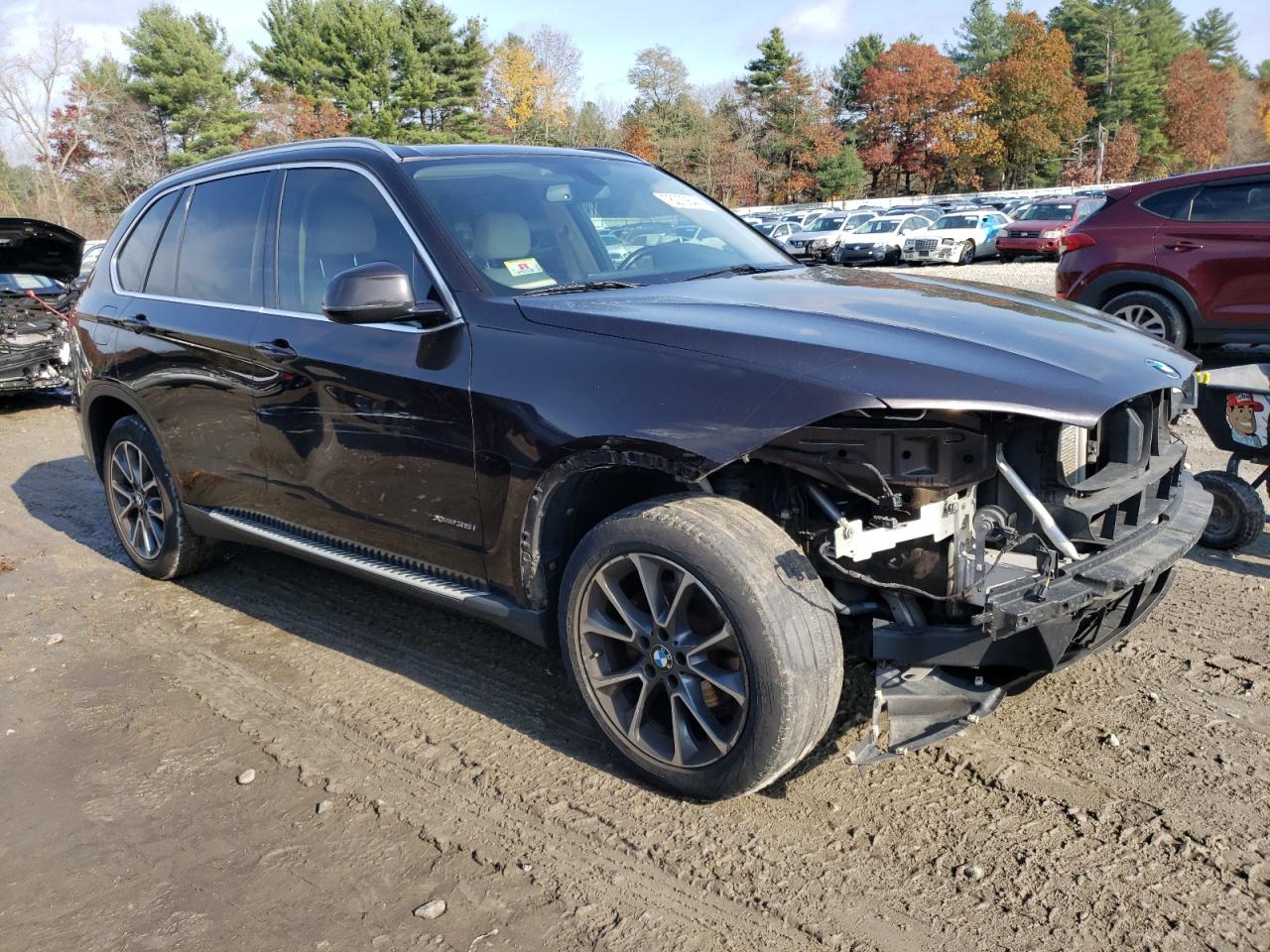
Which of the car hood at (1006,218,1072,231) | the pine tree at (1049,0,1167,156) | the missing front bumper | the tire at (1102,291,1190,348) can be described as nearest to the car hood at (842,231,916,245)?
the car hood at (1006,218,1072,231)

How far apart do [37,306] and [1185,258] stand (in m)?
11.7

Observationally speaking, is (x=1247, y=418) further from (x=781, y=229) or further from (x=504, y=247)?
(x=781, y=229)

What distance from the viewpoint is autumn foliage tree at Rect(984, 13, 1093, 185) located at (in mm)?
63219

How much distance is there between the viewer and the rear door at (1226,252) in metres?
8.20

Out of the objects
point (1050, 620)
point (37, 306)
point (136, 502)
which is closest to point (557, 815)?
point (1050, 620)

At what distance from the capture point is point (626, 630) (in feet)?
9.51

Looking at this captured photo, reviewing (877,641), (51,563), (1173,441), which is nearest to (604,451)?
(877,641)

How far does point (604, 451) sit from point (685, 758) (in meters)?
0.91

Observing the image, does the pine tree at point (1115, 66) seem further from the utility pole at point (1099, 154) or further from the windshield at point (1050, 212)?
the windshield at point (1050, 212)

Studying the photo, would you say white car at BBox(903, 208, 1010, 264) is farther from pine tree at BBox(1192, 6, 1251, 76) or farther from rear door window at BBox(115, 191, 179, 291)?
pine tree at BBox(1192, 6, 1251, 76)

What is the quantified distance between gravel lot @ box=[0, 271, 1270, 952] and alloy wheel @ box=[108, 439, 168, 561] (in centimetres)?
92

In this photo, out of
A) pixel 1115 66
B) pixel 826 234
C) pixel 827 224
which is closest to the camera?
pixel 826 234

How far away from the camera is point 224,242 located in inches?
167

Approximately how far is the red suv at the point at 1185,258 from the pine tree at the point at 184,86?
48.6 meters
